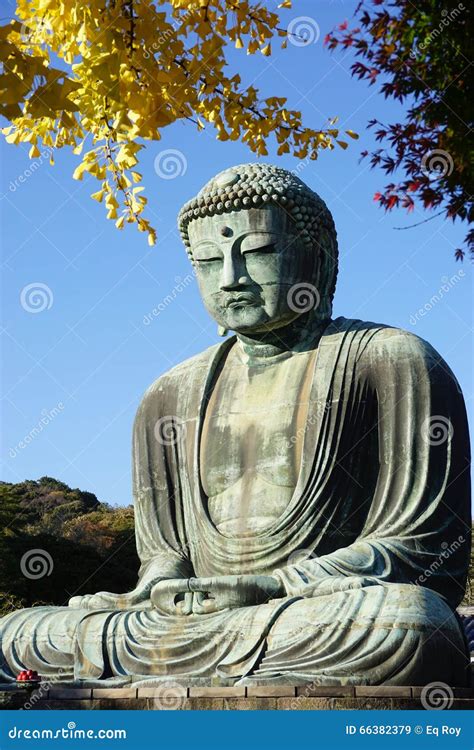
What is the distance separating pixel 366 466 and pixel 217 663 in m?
1.76

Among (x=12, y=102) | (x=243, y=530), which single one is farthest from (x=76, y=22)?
(x=243, y=530)

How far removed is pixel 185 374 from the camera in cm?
859

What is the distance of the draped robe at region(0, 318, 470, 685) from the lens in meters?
6.34

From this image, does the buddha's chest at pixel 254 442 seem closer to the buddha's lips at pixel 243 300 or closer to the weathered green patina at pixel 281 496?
the weathered green patina at pixel 281 496

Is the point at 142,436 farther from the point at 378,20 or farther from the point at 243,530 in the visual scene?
the point at 378,20

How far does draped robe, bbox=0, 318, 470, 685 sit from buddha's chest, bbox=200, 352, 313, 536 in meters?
0.09

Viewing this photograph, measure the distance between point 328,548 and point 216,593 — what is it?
85 cm

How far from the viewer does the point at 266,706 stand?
18.7 feet

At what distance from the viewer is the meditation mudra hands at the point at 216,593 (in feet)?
22.7

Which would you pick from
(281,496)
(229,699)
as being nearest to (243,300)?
(281,496)

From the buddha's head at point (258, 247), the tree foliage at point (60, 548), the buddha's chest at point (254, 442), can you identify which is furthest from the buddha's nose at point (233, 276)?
the tree foliage at point (60, 548)

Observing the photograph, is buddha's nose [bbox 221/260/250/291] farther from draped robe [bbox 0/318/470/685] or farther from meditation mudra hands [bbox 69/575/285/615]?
meditation mudra hands [bbox 69/575/285/615]

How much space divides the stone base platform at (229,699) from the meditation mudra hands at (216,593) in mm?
936

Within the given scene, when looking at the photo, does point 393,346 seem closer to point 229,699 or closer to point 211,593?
point 211,593
